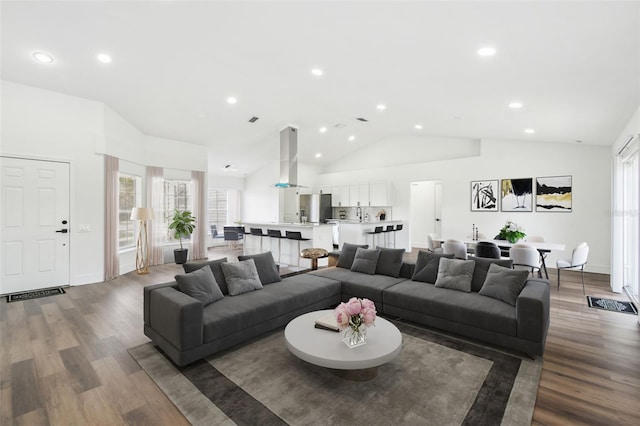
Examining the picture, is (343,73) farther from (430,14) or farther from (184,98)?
(184,98)

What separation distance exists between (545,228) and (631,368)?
4.98m

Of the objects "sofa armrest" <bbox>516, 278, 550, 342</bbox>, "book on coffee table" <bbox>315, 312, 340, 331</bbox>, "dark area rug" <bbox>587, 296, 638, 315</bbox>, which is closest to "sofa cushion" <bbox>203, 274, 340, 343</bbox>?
"book on coffee table" <bbox>315, 312, 340, 331</bbox>

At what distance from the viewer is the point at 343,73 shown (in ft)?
14.4

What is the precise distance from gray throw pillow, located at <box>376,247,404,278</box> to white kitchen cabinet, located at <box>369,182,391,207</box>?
212 inches

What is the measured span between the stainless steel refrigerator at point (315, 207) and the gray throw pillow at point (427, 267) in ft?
22.0

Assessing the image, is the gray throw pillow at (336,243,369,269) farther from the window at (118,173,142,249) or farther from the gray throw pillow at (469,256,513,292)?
the window at (118,173,142,249)

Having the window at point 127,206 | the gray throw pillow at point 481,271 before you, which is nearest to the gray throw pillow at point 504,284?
the gray throw pillow at point 481,271

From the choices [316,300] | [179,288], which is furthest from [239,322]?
[316,300]

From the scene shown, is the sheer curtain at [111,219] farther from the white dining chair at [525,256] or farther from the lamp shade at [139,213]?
the white dining chair at [525,256]

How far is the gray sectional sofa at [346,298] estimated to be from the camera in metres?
2.72

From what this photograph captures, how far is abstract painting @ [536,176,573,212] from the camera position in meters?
6.62

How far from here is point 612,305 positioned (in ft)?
14.1

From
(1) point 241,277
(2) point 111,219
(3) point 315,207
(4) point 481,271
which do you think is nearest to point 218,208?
(3) point 315,207

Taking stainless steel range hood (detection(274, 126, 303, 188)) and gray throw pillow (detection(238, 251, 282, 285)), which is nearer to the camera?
gray throw pillow (detection(238, 251, 282, 285))
